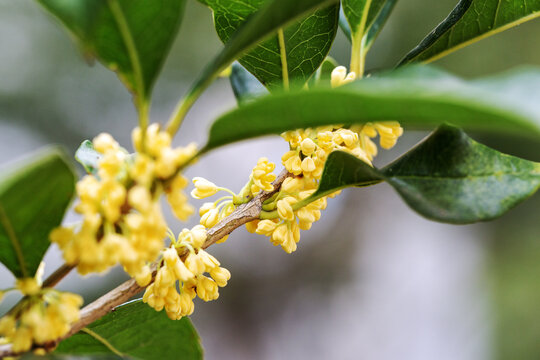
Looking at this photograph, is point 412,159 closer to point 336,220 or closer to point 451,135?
point 451,135

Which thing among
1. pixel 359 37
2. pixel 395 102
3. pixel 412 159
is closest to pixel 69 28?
pixel 395 102

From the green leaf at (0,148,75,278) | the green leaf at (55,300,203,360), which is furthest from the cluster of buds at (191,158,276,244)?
the green leaf at (0,148,75,278)

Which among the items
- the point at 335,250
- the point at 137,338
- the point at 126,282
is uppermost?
the point at 126,282

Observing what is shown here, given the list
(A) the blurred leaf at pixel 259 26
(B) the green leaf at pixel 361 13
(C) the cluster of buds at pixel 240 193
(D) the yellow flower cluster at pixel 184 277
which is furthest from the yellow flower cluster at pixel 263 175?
(B) the green leaf at pixel 361 13

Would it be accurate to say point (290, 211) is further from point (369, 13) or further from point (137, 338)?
point (369, 13)

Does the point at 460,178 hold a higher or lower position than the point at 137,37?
lower

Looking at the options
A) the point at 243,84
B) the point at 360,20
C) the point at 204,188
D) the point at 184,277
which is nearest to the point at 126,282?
the point at 184,277
